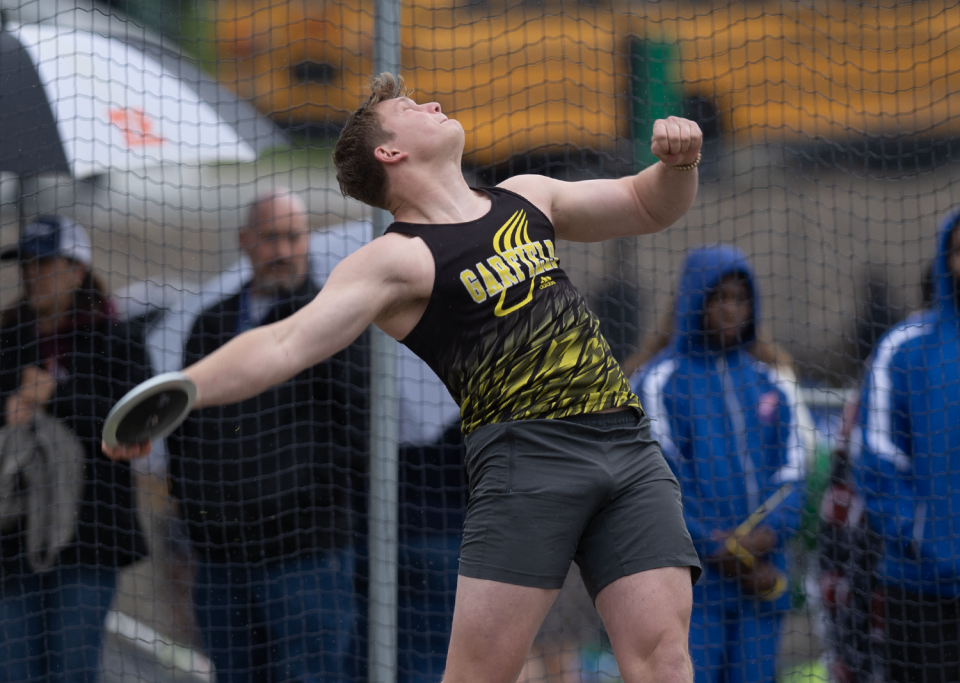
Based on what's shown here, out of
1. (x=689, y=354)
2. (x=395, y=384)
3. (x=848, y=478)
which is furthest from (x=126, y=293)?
(x=848, y=478)

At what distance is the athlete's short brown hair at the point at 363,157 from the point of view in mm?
2734

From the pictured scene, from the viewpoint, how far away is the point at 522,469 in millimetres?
2449

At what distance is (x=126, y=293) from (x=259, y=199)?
2.87ft

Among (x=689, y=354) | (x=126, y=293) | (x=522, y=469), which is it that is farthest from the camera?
(x=126, y=293)

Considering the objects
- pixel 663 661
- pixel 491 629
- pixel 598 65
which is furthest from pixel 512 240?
pixel 598 65

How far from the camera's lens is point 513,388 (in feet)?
8.20

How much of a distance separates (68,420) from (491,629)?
7.86 ft

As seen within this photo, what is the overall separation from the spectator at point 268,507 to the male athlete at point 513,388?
4.87 feet

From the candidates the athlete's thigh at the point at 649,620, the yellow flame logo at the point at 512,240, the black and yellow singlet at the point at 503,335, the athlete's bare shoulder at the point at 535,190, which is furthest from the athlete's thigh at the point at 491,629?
the athlete's bare shoulder at the point at 535,190

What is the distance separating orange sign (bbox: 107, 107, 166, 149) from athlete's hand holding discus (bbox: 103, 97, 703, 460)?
179 cm

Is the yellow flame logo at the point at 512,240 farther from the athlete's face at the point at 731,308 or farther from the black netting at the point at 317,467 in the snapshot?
the athlete's face at the point at 731,308

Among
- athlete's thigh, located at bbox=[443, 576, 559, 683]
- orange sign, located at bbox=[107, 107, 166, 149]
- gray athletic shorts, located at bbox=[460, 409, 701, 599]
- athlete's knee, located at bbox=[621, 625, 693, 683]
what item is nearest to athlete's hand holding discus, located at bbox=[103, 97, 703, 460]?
gray athletic shorts, located at bbox=[460, 409, 701, 599]

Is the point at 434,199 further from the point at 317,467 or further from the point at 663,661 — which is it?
the point at 317,467

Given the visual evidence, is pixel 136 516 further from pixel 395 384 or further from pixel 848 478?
pixel 848 478
